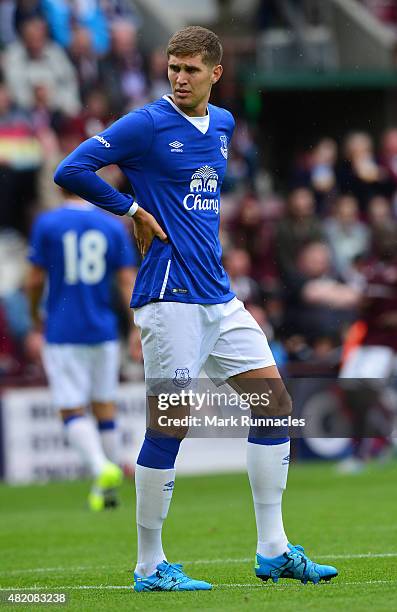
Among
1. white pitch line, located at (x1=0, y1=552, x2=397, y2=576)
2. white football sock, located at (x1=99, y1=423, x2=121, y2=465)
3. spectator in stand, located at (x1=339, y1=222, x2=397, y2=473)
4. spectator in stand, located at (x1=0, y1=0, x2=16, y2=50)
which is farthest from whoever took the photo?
spectator in stand, located at (x1=0, y1=0, x2=16, y2=50)

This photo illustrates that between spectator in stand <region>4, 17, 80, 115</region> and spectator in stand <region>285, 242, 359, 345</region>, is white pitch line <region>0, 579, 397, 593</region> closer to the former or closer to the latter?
spectator in stand <region>285, 242, 359, 345</region>

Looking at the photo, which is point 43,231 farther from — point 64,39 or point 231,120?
point 64,39

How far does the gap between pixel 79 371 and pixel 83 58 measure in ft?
21.3

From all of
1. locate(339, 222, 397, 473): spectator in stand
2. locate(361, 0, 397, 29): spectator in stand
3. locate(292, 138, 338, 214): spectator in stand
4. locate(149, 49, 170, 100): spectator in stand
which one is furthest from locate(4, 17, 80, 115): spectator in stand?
locate(361, 0, 397, 29): spectator in stand

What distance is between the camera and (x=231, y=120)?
638 centimetres

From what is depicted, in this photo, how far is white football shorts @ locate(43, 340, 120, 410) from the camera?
35.2ft

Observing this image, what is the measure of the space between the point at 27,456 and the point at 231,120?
804 cm

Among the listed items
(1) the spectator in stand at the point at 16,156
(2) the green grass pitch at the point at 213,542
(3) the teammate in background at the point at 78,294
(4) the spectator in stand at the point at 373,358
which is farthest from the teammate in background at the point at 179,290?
(1) the spectator in stand at the point at 16,156

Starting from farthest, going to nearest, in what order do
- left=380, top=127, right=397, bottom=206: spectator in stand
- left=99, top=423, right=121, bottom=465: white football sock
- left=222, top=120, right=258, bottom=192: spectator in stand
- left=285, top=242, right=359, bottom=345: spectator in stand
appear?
left=380, top=127, right=397, bottom=206: spectator in stand
left=222, top=120, right=258, bottom=192: spectator in stand
left=285, top=242, right=359, bottom=345: spectator in stand
left=99, top=423, right=121, bottom=465: white football sock

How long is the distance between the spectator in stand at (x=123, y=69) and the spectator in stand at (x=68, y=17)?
0.25 m

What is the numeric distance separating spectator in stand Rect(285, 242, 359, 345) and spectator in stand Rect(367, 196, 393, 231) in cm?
104

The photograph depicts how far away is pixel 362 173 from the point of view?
16.3 m

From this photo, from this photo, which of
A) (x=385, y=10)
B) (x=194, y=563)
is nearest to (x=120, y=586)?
(x=194, y=563)

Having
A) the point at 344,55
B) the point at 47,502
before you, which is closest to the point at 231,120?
the point at 47,502
